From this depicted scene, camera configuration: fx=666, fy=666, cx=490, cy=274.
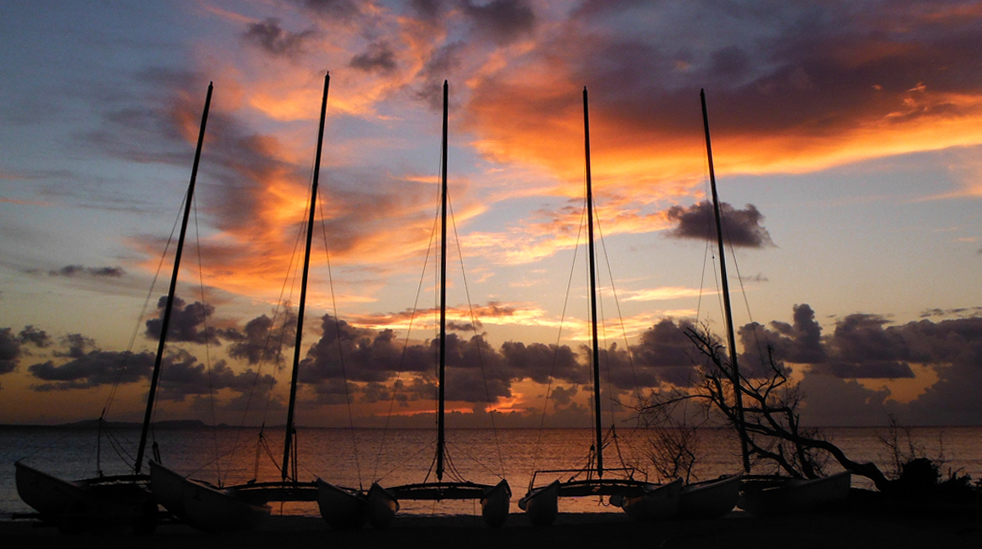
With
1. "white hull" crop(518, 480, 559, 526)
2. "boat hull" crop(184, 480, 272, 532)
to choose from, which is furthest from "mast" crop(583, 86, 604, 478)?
"boat hull" crop(184, 480, 272, 532)

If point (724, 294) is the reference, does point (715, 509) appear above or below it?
below

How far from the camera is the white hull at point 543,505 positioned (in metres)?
21.8

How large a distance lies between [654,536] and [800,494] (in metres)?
5.89

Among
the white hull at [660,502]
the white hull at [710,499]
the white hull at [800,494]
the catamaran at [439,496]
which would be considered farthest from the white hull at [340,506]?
the white hull at [800,494]

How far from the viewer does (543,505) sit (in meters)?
21.8

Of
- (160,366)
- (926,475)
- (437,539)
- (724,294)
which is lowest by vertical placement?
(437,539)

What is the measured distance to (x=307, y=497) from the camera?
69.3 feet

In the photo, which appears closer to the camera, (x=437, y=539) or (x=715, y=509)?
(x=437, y=539)

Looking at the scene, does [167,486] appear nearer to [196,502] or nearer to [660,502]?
[196,502]

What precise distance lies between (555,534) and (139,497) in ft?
43.3

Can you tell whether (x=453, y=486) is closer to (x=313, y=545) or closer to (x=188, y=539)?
(x=313, y=545)

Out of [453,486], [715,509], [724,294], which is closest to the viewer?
[715,509]

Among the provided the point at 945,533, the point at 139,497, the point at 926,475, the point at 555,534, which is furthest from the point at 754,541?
the point at 139,497

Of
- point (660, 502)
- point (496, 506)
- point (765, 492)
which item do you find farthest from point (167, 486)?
point (765, 492)
